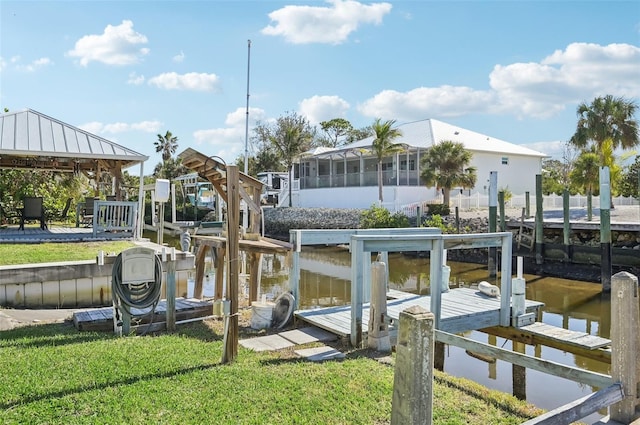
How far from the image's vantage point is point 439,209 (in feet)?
86.7

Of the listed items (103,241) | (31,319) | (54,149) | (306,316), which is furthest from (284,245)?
(54,149)

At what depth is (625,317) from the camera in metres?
3.52

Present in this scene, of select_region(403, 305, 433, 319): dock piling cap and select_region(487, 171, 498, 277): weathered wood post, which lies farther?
select_region(487, 171, 498, 277): weathered wood post

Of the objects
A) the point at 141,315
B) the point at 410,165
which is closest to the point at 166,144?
the point at 410,165

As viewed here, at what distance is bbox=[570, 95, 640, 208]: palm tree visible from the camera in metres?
24.1

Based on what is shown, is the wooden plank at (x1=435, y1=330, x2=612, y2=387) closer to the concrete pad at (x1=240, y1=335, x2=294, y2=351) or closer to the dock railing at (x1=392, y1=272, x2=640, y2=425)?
the dock railing at (x1=392, y1=272, x2=640, y2=425)

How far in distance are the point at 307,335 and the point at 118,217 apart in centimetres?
874

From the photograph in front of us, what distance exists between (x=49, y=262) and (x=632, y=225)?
17.4m

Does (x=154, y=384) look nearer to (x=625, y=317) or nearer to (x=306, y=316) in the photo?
(x=306, y=316)

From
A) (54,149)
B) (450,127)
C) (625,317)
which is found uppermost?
(450,127)

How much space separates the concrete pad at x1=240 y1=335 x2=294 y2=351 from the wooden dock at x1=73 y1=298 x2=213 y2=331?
154cm

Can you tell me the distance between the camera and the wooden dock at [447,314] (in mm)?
6385

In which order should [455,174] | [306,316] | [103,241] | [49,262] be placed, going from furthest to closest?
[455,174] → [103,241] → [49,262] → [306,316]

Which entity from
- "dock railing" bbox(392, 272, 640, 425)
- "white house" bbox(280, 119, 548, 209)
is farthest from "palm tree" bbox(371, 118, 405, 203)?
"dock railing" bbox(392, 272, 640, 425)
